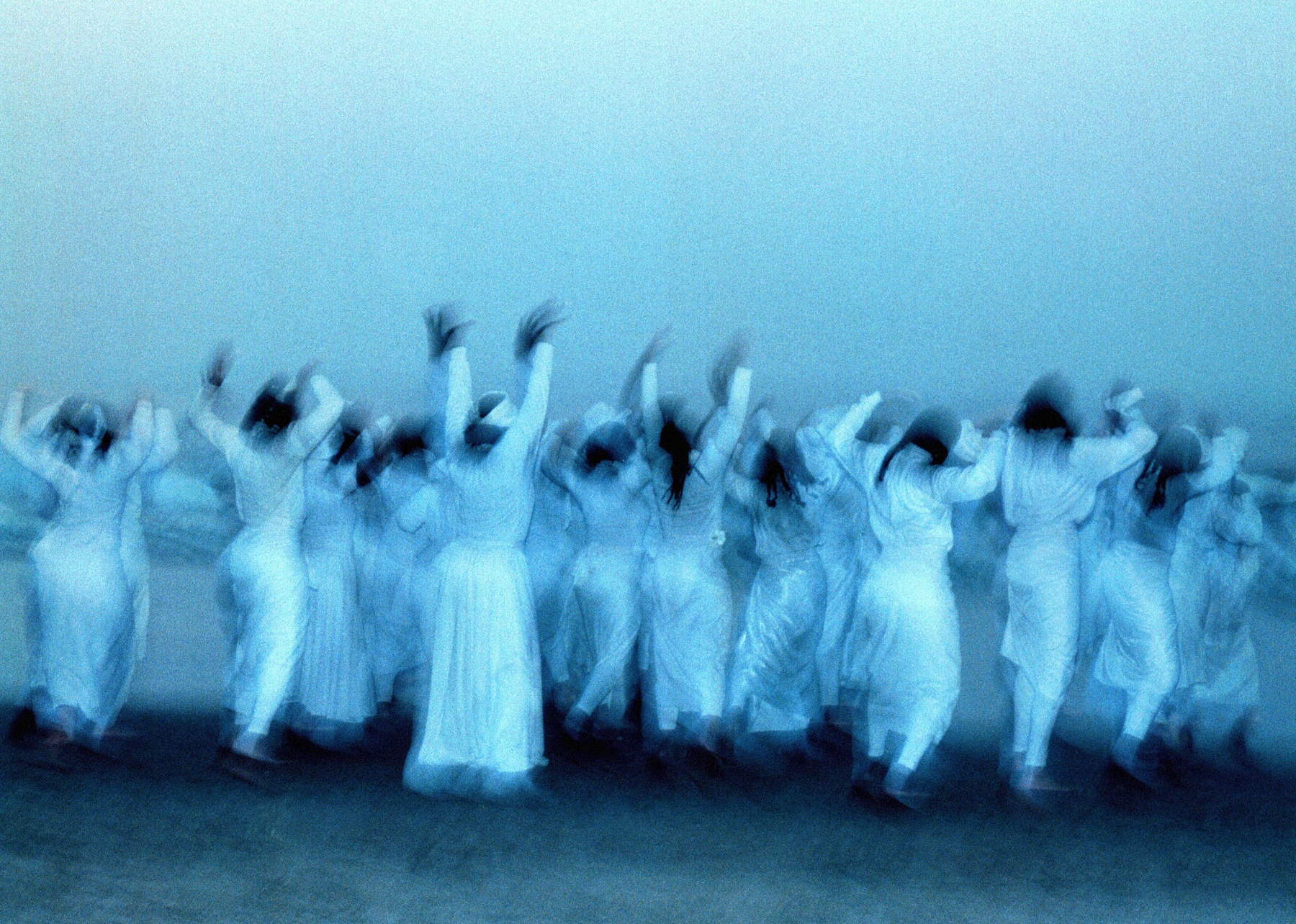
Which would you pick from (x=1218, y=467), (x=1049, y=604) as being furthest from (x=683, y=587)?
(x=1218, y=467)

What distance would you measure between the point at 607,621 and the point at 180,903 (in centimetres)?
185

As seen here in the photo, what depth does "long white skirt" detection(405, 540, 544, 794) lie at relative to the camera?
4898mm

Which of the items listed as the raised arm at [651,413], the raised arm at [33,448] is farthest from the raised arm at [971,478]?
the raised arm at [33,448]

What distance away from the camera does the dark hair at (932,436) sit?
4.79 meters

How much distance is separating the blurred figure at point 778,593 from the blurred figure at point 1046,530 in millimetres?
722

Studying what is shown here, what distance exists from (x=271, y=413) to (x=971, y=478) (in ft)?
7.55

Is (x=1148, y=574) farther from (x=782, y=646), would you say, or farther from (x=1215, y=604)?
(x=782, y=646)

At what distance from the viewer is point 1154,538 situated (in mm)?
5234

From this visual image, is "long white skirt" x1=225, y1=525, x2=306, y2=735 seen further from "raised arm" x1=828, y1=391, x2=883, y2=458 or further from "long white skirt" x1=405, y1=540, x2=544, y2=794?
"raised arm" x1=828, y1=391, x2=883, y2=458

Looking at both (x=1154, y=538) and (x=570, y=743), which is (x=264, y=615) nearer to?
(x=570, y=743)

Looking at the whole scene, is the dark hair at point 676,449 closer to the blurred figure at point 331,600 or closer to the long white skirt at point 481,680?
the long white skirt at point 481,680

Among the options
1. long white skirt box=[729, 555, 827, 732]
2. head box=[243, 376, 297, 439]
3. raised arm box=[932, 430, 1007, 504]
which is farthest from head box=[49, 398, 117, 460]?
raised arm box=[932, 430, 1007, 504]

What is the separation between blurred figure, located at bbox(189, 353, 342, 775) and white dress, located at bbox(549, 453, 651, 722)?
975 millimetres

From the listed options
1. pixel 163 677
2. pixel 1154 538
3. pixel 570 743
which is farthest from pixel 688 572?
pixel 163 677
